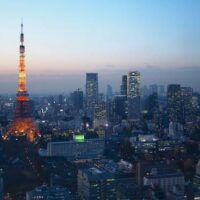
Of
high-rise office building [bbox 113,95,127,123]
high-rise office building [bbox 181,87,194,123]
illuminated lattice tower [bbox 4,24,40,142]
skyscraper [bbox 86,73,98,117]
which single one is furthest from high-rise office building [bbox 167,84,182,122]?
illuminated lattice tower [bbox 4,24,40,142]

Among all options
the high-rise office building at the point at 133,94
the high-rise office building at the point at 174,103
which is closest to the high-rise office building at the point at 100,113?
the high-rise office building at the point at 133,94

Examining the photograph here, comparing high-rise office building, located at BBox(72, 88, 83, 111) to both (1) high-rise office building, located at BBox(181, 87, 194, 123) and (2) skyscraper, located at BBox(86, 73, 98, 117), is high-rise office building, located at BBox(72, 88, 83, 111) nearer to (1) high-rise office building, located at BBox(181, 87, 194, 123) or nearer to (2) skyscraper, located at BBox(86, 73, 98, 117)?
(2) skyscraper, located at BBox(86, 73, 98, 117)

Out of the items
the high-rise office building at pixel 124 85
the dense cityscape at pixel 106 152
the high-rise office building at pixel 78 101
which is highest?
the high-rise office building at pixel 124 85

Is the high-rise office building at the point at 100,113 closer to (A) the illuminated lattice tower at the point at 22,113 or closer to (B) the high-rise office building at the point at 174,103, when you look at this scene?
(B) the high-rise office building at the point at 174,103

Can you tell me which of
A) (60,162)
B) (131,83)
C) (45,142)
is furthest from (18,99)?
(131,83)

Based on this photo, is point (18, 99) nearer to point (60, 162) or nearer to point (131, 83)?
point (60, 162)

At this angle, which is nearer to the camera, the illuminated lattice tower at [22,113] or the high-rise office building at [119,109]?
the illuminated lattice tower at [22,113]
